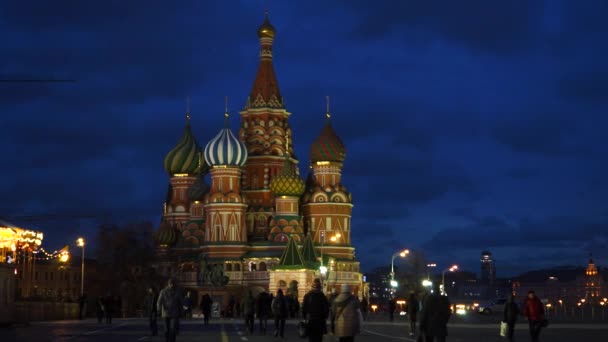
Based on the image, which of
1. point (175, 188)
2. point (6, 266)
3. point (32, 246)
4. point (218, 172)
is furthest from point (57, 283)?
point (6, 266)

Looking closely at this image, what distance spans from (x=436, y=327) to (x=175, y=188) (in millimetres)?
104256

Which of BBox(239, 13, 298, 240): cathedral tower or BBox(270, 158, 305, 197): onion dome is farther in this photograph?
BBox(239, 13, 298, 240): cathedral tower

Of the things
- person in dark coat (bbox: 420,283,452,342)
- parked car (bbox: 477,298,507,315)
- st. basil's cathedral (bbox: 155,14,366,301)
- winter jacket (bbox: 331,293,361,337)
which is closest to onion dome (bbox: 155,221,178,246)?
st. basil's cathedral (bbox: 155,14,366,301)

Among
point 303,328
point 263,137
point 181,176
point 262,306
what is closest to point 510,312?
point 262,306

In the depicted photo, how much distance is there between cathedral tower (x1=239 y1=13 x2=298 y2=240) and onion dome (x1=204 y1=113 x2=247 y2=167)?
5732 mm

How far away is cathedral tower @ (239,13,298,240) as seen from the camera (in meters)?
120

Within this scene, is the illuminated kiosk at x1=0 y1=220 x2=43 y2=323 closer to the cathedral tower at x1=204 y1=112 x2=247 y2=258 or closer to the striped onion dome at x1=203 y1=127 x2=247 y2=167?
the cathedral tower at x1=204 y1=112 x2=247 y2=258

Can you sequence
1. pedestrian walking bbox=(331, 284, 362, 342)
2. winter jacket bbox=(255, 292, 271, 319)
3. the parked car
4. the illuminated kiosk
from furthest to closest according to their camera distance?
the parked car, the illuminated kiosk, winter jacket bbox=(255, 292, 271, 319), pedestrian walking bbox=(331, 284, 362, 342)

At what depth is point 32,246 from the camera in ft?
216

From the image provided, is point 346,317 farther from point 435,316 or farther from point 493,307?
point 493,307

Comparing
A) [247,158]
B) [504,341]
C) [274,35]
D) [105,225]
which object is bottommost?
[504,341]

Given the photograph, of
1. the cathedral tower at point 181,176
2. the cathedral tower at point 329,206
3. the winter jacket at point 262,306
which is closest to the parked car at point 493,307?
the cathedral tower at point 329,206

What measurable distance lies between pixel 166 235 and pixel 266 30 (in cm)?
2428

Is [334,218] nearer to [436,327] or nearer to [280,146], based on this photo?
[280,146]
